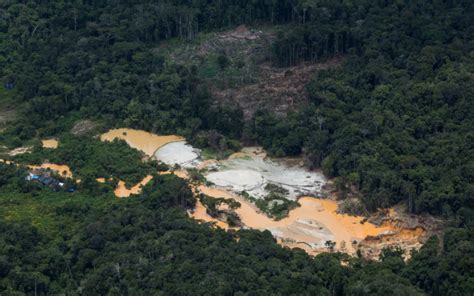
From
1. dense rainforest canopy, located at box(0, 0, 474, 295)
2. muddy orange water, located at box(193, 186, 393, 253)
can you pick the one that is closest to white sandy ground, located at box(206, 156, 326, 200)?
muddy orange water, located at box(193, 186, 393, 253)

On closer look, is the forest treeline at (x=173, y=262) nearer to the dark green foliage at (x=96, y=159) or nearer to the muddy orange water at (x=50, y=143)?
the dark green foliage at (x=96, y=159)

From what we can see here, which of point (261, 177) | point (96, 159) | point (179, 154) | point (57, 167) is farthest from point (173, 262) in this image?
point (57, 167)

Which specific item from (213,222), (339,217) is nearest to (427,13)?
(339,217)

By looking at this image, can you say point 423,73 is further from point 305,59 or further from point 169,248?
point 169,248

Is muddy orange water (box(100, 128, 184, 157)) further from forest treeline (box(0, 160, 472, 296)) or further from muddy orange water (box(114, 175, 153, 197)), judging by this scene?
forest treeline (box(0, 160, 472, 296))

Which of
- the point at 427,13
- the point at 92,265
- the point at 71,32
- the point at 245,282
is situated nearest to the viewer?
the point at 245,282

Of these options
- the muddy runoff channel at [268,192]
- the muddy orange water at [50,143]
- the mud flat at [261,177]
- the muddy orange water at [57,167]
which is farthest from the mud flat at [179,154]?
the muddy orange water at [50,143]
